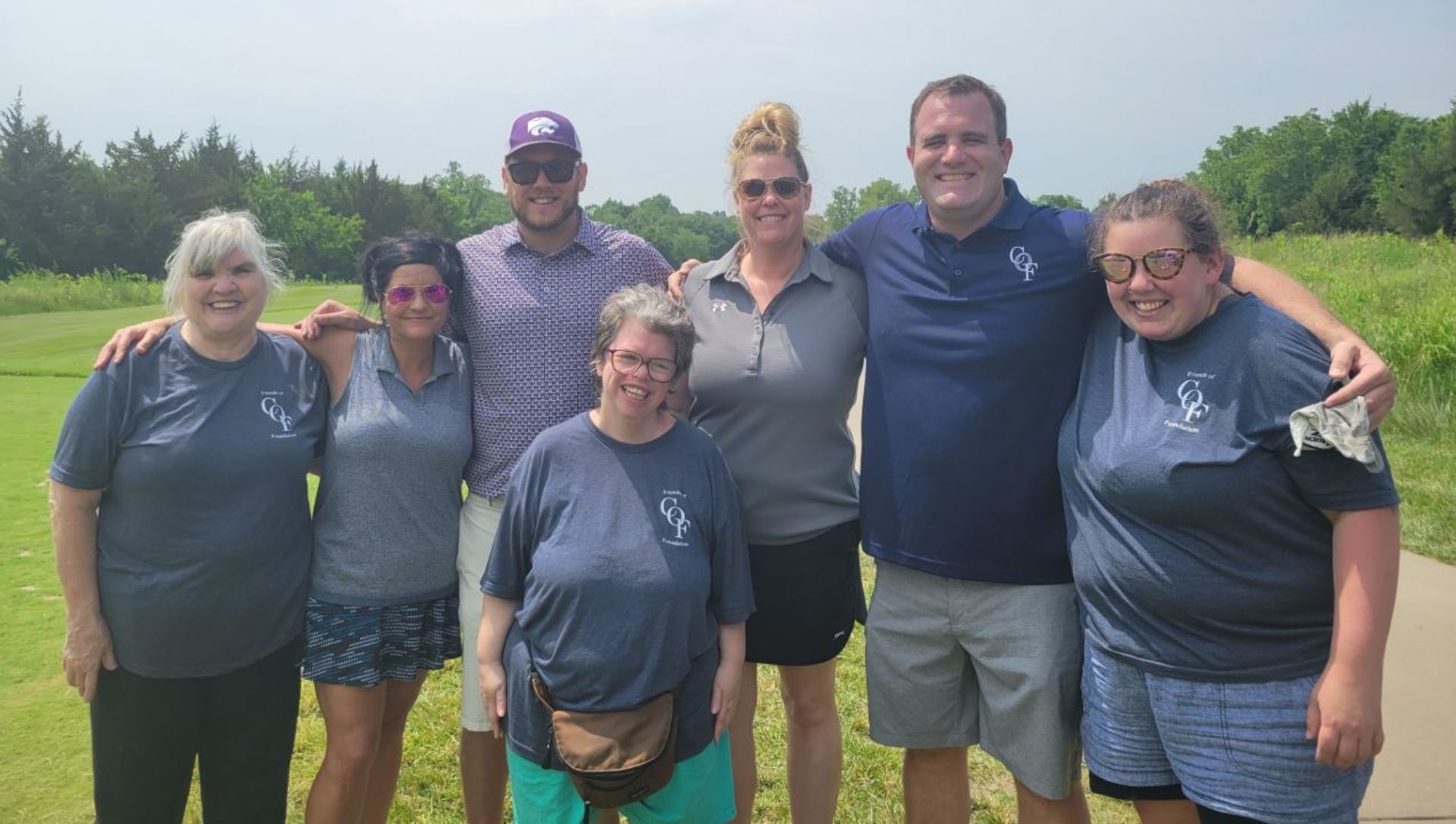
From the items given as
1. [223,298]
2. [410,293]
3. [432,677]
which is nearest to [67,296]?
[432,677]

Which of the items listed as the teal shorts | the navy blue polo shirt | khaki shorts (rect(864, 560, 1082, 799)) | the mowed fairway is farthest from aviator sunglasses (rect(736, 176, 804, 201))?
the mowed fairway

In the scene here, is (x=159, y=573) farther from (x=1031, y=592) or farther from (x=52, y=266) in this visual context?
(x=52, y=266)

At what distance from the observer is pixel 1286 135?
235 ft

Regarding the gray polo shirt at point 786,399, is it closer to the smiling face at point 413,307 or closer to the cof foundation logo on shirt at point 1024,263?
the cof foundation logo on shirt at point 1024,263

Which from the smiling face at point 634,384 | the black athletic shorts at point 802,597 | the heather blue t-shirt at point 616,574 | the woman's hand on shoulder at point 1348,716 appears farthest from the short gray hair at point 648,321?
the woman's hand on shoulder at point 1348,716

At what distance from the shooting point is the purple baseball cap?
349 cm

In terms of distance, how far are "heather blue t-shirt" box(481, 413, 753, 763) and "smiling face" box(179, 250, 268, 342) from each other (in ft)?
3.48

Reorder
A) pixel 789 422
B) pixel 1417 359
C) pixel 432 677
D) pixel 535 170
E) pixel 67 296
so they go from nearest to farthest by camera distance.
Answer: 1. pixel 789 422
2. pixel 535 170
3. pixel 432 677
4. pixel 1417 359
5. pixel 67 296

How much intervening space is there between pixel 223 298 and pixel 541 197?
3.77 feet

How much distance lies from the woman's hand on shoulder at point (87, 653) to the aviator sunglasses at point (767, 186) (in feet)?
8.13

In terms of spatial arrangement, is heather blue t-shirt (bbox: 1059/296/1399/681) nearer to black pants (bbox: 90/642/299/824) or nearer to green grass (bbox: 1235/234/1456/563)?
black pants (bbox: 90/642/299/824)

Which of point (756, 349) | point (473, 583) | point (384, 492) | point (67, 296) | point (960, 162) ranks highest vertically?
point (960, 162)

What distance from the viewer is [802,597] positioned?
3271 millimetres

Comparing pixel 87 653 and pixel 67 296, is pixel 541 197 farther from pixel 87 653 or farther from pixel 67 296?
pixel 67 296
